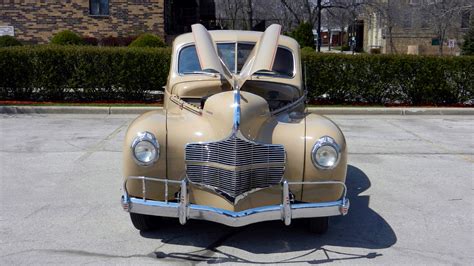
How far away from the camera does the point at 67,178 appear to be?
654 cm

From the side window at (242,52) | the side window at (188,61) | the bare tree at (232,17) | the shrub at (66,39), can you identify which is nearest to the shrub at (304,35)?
the bare tree at (232,17)

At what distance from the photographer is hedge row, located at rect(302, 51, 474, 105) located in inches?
507

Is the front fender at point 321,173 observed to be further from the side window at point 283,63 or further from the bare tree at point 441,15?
the bare tree at point 441,15

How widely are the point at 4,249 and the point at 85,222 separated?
853 mm

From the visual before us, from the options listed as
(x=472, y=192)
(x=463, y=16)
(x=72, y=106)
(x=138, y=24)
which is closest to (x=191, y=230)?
(x=472, y=192)

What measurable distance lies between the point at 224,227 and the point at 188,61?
2.12m

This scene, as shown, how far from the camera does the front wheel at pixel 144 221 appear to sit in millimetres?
4602

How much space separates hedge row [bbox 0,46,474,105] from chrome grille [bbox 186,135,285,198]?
8.72 metres

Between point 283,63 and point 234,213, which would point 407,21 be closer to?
point 283,63

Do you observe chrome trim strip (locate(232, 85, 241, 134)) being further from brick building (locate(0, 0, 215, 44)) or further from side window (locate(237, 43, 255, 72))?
brick building (locate(0, 0, 215, 44))

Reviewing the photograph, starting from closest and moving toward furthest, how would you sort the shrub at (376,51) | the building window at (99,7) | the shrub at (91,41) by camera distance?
the shrub at (91,41) → the building window at (99,7) → the shrub at (376,51)

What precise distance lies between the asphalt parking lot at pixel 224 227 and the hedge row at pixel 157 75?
13.0ft

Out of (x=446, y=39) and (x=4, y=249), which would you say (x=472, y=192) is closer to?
(x=4, y=249)

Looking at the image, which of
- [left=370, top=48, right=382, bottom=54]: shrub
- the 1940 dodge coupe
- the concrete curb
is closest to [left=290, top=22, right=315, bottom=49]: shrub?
the concrete curb
